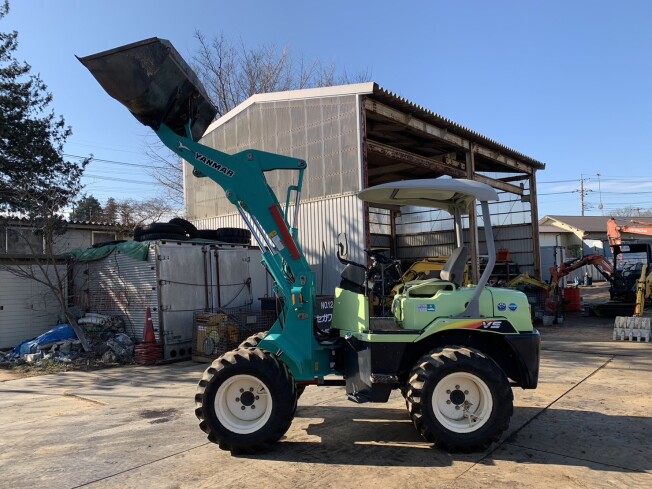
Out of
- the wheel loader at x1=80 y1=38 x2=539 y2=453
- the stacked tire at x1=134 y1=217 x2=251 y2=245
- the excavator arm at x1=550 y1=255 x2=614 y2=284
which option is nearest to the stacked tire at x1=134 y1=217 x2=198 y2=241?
the stacked tire at x1=134 y1=217 x2=251 y2=245

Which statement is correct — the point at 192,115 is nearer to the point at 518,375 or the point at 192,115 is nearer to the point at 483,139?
the point at 518,375

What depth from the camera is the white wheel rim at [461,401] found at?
14.8ft

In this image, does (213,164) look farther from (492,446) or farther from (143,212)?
(143,212)

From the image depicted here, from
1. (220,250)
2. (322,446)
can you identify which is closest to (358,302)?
(322,446)

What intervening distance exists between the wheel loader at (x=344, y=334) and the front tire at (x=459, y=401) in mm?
10

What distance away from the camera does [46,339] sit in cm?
1073

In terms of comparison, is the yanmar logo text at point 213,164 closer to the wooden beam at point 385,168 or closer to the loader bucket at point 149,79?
the loader bucket at point 149,79

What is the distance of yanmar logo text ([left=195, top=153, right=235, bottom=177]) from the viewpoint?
5141mm

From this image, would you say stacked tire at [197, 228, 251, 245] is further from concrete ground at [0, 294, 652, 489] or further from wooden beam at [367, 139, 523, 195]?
concrete ground at [0, 294, 652, 489]

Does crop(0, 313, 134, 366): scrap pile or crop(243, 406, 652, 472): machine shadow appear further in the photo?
crop(0, 313, 134, 366): scrap pile

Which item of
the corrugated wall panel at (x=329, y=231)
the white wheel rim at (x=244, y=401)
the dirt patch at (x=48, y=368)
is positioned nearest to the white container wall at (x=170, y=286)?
the dirt patch at (x=48, y=368)

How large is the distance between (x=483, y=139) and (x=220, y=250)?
9.66 meters

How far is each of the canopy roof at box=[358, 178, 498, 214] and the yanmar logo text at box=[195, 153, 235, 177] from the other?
147 centimetres

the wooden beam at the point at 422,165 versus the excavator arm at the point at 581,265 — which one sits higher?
the wooden beam at the point at 422,165
